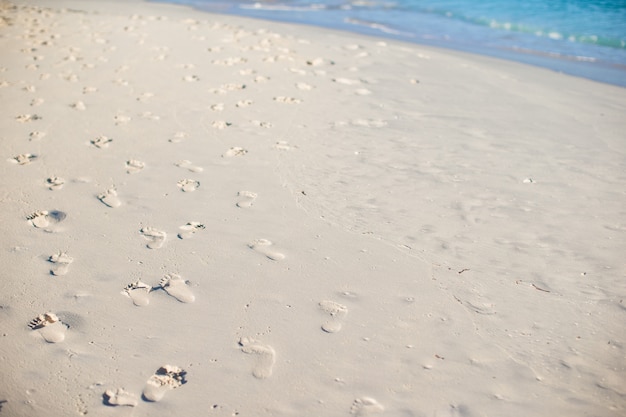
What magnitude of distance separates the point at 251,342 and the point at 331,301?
0.51 metres

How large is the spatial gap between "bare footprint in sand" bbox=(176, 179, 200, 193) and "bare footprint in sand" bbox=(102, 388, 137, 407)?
1.75 m

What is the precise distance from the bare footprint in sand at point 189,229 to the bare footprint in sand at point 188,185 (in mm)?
451

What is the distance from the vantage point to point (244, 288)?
265cm

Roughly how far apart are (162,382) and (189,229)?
1.21m

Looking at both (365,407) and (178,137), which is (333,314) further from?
(178,137)

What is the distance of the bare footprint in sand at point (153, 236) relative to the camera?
2.95 meters

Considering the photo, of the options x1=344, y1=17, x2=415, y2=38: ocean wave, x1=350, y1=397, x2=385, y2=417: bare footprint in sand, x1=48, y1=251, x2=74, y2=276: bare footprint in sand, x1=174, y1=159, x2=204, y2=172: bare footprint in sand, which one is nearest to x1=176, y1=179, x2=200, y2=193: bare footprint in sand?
x1=174, y1=159, x2=204, y2=172: bare footprint in sand

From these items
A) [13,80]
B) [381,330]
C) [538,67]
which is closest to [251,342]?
[381,330]

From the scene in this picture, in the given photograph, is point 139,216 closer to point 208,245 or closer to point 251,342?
point 208,245

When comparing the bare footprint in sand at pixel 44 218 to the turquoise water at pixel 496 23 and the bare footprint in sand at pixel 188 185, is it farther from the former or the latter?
the turquoise water at pixel 496 23

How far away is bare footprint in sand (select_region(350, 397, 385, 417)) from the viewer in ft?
6.55

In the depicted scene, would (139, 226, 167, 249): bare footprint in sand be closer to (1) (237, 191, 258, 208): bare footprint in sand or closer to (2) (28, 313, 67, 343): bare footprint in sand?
(1) (237, 191, 258, 208): bare footprint in sand

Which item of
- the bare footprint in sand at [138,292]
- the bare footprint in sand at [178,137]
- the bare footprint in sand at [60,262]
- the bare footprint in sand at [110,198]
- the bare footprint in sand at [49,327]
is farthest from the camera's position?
the bare footprint in sand at [178,137]

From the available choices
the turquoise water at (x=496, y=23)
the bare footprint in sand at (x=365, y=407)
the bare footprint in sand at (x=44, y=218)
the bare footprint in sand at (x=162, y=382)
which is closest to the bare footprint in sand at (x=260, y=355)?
the bare footprint in sand at (x=162, y=382)
